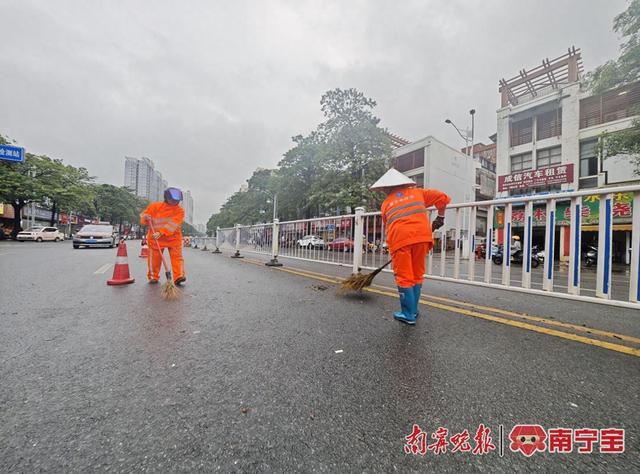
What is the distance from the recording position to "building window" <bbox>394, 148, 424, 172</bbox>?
28250 mm

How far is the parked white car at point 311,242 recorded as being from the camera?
6.70m

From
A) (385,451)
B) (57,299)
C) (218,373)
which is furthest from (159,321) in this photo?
(385,451)

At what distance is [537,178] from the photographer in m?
18.8

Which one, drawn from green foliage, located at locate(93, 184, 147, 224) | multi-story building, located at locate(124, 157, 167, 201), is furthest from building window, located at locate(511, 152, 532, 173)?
multi-story building, located at locate(124, 157, 167, 201)

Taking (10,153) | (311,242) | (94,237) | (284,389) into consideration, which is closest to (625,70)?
(311,242)

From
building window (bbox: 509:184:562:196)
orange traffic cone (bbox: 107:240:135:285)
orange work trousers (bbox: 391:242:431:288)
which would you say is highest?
building window (bbox: 509:184:562:196)

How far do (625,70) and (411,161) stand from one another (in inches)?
775

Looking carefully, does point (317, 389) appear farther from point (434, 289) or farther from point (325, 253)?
point (325, 253)

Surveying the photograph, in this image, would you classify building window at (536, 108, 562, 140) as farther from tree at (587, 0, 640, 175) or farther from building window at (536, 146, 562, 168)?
tree at (587, 0, 640, 175)

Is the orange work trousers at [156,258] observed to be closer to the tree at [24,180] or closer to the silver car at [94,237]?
the silver car at [94,237]

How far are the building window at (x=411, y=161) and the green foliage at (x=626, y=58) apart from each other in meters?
18.1

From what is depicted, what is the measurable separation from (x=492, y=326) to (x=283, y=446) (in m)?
2.29

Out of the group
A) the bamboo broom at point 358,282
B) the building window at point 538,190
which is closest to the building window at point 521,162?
the building window at point 538,190

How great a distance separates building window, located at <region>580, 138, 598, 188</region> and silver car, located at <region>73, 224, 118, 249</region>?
2750 cm
